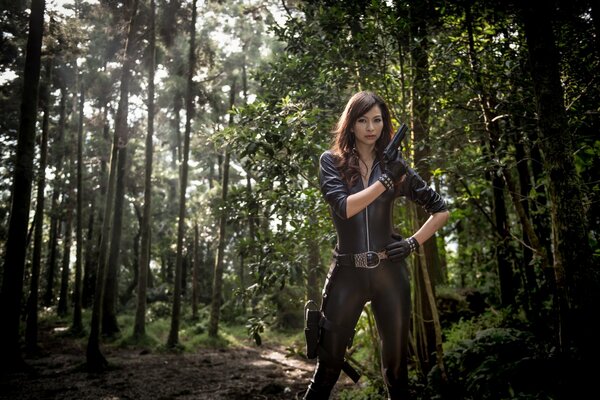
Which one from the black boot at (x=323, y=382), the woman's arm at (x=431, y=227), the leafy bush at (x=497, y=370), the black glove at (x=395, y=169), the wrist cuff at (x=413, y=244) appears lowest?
the leafy bush at (x=497, y=370)

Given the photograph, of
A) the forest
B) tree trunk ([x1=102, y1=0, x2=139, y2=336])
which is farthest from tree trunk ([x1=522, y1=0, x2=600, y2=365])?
tree trunk ([x1=102, y1=0, x2=139, y2=336])

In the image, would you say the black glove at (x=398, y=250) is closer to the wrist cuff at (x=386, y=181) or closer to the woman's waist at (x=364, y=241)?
the woman's waist at (x=364, y=241)

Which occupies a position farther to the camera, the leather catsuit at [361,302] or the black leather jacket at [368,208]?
the black leather jacket at [368,208]

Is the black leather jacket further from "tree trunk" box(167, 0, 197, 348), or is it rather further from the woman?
"tree trunk" box(167, 0, 197, 348)

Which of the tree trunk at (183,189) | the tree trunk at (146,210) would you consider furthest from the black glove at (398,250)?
the tree trunk at (146,210)

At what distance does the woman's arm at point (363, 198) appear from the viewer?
2.39 m

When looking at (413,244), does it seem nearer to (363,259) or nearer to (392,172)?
(363,259)

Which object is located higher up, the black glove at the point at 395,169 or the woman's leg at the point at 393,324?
the black glove at the point at 395,169

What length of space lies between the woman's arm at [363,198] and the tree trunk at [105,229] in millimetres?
9926

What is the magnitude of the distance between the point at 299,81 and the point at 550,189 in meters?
3.70

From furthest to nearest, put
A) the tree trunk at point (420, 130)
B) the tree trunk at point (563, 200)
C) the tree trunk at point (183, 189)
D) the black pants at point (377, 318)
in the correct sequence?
the tree trunk at point (183, 189), the tree trunk at point (420, 130), the tree trunk at point (563, 200), the black pants at point (377, 318)

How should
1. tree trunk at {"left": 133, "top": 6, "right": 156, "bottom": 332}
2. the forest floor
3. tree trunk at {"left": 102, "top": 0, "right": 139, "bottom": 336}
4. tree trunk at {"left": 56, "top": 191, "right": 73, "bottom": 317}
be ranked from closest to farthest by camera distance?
the forest floor < tree trunk at {"left": 102, "top": 0, "right": 139, "bottom": 336} < tree trunk at {"left": 133, "top": 6, "right": 156, "bottom": 332} < tree trunk at {"left": 56, "top": 191, "right": 73, "bottom": 317}

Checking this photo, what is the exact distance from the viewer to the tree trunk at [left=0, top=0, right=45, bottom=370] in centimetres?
852

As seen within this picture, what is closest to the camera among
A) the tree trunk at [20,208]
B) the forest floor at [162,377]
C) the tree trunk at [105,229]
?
the forest floor at [162,377]
